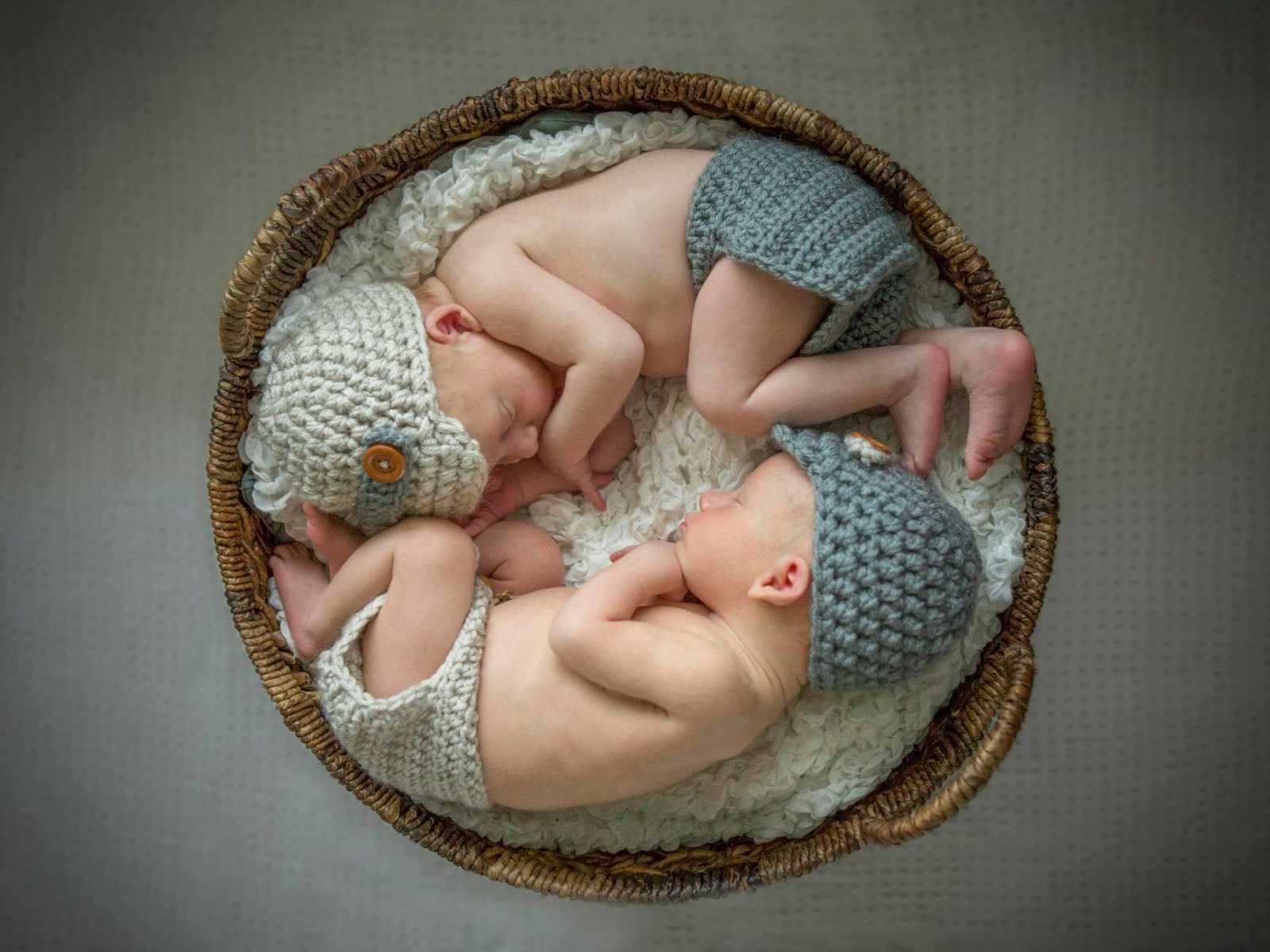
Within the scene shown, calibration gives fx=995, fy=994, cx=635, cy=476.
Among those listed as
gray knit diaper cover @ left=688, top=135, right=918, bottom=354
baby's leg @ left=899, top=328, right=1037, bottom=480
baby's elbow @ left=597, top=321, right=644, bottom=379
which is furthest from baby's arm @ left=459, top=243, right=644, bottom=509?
baby's leg @ left=899, top=328, right=1037, bottom=480

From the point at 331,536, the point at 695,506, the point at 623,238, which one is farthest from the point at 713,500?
the point at 331,536

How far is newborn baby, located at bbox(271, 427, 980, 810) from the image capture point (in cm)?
100

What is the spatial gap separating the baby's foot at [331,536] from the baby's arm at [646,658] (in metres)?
0.29

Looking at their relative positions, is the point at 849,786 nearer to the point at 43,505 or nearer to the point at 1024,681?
the point at 1024,681

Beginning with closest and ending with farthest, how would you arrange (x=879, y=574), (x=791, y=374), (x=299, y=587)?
(x=879, y=574) < (x=791, y=374) < (x=299, y=587)

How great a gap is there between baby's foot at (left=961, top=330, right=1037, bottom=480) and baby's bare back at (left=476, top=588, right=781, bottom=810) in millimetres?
365

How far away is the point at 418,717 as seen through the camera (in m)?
1.07

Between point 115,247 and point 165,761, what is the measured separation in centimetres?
74

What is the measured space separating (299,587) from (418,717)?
0.83 ft

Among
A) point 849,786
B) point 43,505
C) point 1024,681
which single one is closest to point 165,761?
point 43,505

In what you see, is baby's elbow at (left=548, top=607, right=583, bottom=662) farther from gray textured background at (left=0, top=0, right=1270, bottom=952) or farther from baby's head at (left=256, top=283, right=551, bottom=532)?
gray textured background at (left=0, top=0, right=1270, bottom=952)

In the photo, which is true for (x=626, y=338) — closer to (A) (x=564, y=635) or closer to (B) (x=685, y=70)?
(A) (x=564, y=635)

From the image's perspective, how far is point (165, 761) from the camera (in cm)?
146

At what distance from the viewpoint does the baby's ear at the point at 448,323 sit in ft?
3.54
